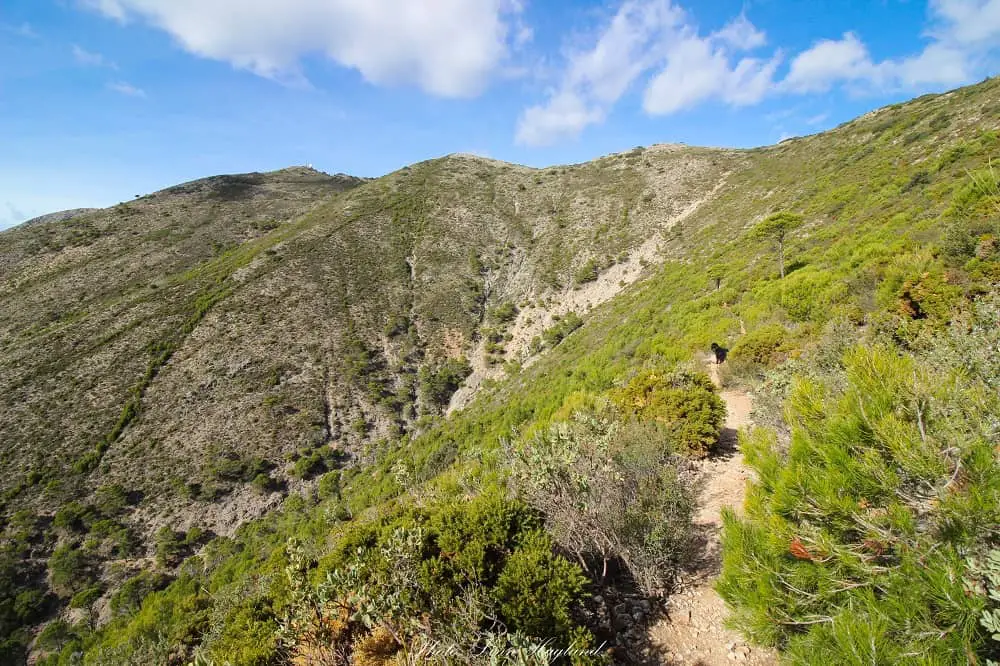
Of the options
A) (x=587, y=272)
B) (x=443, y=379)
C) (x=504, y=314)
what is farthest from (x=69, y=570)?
(x=587, y=272)

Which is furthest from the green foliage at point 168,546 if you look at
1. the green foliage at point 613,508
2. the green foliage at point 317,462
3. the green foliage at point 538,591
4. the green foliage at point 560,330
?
the green foliage at point 560,330

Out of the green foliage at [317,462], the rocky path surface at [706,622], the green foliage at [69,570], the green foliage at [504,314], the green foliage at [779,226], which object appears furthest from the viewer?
the green foliage at [504,314]

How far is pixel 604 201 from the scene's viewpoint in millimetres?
57094

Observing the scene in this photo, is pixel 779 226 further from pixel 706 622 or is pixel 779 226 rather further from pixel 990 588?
pixel 990 588

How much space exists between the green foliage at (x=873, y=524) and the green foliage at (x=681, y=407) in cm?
529

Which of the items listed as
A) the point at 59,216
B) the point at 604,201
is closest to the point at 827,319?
the point at 604,201

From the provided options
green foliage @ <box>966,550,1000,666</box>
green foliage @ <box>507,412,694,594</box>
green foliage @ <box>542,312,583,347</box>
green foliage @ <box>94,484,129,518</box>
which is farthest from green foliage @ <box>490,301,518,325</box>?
green foliage @ <box>966,550,1000,666</box>

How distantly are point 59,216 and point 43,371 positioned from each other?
64659 mm

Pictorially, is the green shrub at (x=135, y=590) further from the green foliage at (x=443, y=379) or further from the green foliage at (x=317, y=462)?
the green foliage at (x=443, y=379)

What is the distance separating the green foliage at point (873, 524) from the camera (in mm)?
1909

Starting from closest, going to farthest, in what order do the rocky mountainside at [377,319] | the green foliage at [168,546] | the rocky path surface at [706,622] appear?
the rocky path surface at [706,622] → the rocky mountainside at [377,319] → the green foliage at [168,546]

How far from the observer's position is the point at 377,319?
3853 centimetres

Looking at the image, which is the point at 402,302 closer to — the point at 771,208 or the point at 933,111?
the point at 771,208

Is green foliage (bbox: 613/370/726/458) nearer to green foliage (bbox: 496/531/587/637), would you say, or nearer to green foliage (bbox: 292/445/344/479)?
green foliage (bbox: 496/531/587/637)
